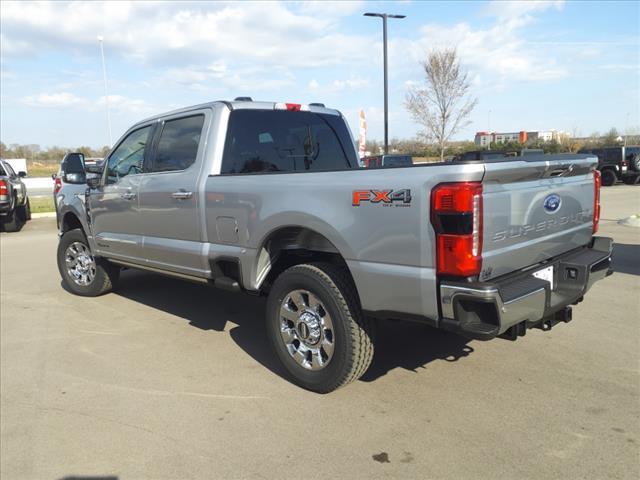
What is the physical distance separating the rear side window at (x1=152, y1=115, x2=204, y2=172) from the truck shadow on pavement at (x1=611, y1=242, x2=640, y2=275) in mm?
5059

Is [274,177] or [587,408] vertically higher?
[274,177]

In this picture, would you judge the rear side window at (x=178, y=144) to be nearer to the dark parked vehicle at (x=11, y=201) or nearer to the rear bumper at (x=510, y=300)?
the rear bumper at (x=510, y=300)

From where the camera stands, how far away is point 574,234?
12.2ft

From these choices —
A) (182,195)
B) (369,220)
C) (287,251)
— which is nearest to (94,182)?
(182,195)

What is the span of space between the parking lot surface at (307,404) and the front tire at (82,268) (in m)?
0.90

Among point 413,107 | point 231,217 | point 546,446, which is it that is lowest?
point 546,446

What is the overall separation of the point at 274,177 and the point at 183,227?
1254 millimetres

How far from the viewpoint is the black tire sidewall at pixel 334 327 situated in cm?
334

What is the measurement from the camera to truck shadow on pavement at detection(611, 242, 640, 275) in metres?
6.72

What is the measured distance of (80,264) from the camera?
6480mm

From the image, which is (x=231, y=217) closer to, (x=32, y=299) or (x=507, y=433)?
(x=507, y=433)

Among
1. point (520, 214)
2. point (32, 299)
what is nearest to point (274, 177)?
point (520, 214)

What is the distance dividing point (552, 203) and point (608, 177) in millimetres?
22256

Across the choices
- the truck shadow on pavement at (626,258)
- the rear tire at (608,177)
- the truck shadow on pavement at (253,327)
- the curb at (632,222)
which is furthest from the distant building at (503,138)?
the truck shadow on pavement at (253,327)
